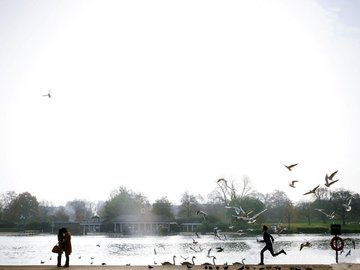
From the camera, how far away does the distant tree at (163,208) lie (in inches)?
5625

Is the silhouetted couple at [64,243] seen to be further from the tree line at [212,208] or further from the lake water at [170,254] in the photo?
the tree line at [212,208]

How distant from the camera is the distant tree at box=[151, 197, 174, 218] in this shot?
143m

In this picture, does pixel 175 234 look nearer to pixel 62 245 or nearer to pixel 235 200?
pixel 235 200

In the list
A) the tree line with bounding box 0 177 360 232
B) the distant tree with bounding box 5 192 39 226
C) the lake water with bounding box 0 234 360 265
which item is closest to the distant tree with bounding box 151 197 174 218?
the tree line with bounding box 0 177 360 232

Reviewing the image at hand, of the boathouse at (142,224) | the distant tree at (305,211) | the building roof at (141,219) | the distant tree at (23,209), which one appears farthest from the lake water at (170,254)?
the distant tree at (23,209)

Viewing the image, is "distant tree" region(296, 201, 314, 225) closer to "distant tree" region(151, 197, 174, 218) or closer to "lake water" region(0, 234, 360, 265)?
"distant tree" region(151, 197, 174, 218)

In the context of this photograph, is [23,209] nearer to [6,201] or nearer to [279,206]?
[6,201]

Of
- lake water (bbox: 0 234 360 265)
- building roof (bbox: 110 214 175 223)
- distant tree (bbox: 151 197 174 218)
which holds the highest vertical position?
distant tree (bbox: 151 197 174 218)

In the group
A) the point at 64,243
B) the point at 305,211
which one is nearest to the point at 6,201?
the point at 305,211

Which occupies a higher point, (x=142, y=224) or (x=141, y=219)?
(x=141, y=219)

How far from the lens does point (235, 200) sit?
111562 mm

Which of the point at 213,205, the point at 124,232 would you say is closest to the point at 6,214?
the point at 124,232

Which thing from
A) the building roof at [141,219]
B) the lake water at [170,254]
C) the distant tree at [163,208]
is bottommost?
the lake water at [170,254]

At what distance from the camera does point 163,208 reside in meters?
143
